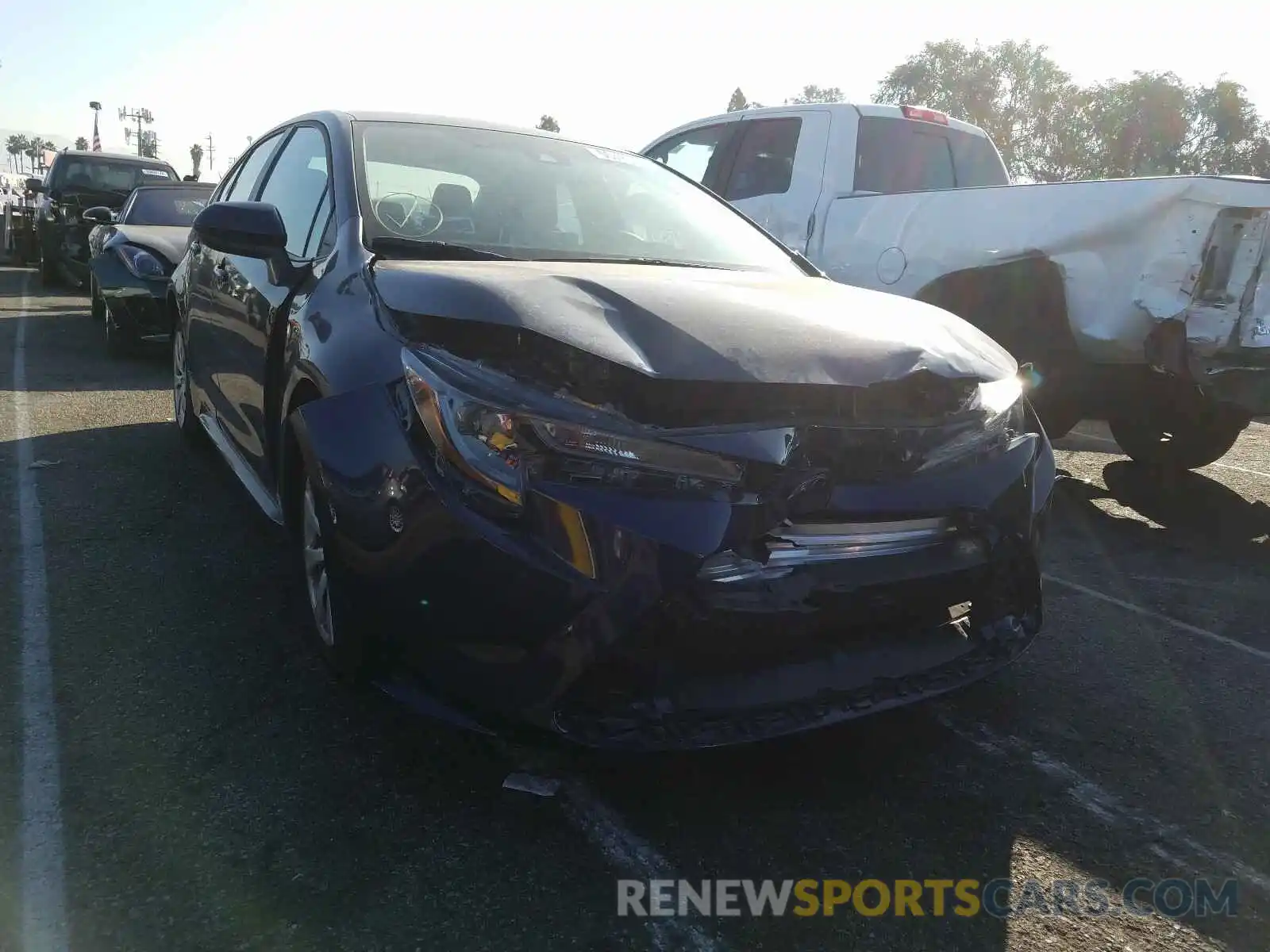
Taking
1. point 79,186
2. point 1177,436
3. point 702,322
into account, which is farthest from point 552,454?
point 79,186

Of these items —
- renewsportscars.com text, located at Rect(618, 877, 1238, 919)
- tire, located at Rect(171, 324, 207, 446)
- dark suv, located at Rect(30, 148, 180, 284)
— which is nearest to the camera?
renewsportscars.com text, located at Rect(618, 877, 1238, 919)

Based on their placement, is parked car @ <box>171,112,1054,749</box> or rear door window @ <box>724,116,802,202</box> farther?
rear door window @ <box>724,116,802,202</box>

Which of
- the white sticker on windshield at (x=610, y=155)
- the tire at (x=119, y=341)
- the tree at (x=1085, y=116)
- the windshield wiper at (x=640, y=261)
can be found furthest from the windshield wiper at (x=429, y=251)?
the tree at (x=1085, y=116)

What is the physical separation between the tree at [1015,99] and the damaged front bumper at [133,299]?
42.6m

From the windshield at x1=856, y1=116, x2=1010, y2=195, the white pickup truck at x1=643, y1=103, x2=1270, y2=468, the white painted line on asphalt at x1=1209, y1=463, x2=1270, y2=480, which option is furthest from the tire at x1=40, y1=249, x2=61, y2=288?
the white painted line on asphalt at x1=1209, y1=463, x2=1270, y2=480

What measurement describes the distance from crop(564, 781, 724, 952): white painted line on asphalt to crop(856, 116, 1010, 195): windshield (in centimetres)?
477

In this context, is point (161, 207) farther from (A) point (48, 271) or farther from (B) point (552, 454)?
(B) point (552, 454)

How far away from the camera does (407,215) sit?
3.14 m

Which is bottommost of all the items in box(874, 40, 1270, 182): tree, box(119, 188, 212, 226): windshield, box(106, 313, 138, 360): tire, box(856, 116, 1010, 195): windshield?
box(106, 313, 138, 360): tire

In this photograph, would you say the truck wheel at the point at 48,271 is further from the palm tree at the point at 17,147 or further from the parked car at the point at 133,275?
the palm tree at the point at 17,147

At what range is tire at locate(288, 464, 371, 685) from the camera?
2436 millimetres

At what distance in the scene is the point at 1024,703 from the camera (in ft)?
→ 9.89

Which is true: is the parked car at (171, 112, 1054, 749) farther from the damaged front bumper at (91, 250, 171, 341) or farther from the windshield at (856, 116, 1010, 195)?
the damaged front bumper at (91, 250, 171, 341)

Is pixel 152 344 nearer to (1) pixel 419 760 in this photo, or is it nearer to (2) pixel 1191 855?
(1) pixel 419 760
